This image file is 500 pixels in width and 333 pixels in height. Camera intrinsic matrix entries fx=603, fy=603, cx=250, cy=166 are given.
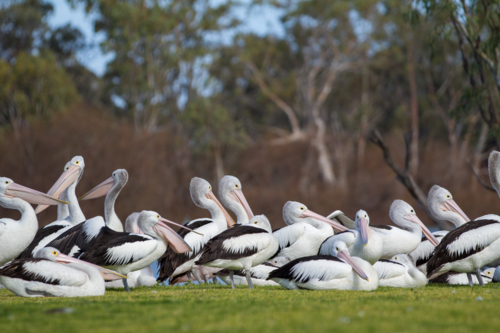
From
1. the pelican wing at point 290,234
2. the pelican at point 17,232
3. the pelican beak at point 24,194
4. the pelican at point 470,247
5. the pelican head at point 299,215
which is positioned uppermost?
the pelican beak at point 24,194

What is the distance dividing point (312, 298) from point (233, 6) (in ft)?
89.2

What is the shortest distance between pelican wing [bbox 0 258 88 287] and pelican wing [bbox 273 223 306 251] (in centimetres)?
345

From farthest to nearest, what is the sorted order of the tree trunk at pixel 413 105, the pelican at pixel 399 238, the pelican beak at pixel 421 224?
the tree trunk at pixel 413 105
the pelican beak at pixel 421 224
the pelican at pixel 399 238

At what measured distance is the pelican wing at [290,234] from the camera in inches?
347

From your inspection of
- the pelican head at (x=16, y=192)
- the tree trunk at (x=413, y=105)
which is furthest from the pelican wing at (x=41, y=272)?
the tree trunk at (x=413, y=105)

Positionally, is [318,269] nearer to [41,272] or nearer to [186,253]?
[186,253]

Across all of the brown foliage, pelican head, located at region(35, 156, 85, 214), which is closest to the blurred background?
the brown foliage

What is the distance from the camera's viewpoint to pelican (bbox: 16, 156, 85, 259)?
8.58 metres

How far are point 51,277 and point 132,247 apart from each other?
112cm

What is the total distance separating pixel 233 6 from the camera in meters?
31.4

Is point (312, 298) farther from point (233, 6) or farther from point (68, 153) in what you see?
point (233, 6)

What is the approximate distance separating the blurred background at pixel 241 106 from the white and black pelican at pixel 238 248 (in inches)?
672

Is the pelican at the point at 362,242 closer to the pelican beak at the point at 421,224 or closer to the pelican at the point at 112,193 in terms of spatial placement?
the pelican beak at the point at 421,224

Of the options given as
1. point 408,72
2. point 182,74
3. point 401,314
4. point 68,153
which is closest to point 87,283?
point 401,314
